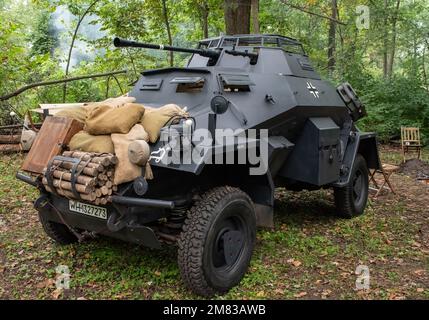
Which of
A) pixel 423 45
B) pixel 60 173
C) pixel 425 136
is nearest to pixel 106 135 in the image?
pixel 60 173

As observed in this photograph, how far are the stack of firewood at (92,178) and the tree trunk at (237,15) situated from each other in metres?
7.05

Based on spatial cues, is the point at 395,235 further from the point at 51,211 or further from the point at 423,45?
the point at 423,45

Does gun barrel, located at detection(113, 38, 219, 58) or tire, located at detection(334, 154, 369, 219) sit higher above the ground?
gun barrel, located at detection(113, 38, 219, 58)

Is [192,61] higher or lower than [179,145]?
higher

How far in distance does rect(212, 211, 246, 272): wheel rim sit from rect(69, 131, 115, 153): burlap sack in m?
1.23


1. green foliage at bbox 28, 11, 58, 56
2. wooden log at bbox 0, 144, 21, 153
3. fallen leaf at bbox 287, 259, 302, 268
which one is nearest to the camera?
fallen leaf at bbox 287, 259, 302, 268

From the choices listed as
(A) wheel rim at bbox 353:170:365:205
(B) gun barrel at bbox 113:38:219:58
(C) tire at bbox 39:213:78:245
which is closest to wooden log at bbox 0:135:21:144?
(C) tire at bbox 39:213:78:245

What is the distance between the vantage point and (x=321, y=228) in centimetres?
637

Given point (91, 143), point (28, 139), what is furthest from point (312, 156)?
point (28, 139)

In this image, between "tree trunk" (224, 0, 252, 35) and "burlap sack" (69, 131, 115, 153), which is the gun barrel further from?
"tree trunk" (224, 0, 252, 35)

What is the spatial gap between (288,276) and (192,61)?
10.9 ft

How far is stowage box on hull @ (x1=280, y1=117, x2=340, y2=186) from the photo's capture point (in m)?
5.55

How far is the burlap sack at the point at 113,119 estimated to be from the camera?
4.04 meters

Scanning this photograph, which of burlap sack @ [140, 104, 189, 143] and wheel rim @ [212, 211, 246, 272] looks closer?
burlap sack @ [140, 104, 189, 143]
